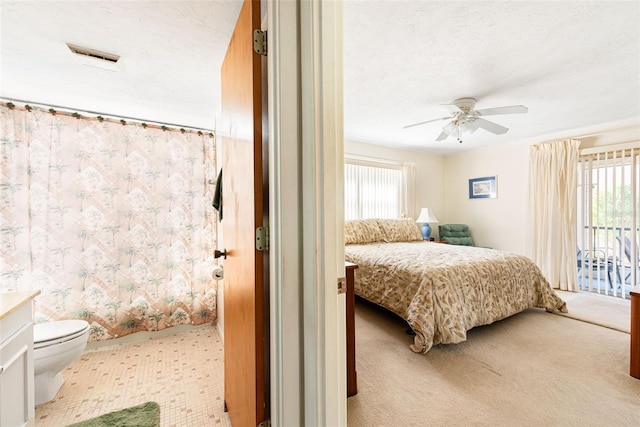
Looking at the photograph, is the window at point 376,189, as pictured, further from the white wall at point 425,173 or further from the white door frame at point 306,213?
the white door frame at point 306,213

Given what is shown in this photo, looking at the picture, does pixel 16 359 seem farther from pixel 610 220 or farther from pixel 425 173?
pixel 610 220

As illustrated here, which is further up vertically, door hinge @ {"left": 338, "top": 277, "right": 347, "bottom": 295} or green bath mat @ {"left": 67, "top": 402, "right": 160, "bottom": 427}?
door hinge @ {"left": 338, "top": 277, "right": 347, "bottom": 295}

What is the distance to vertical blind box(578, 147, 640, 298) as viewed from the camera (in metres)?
3.54

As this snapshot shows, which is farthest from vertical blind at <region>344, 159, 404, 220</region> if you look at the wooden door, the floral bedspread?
the wooden door

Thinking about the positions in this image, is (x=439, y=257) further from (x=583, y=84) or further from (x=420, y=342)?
(x=583, y=84)

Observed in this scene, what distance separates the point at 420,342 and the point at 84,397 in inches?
95.9

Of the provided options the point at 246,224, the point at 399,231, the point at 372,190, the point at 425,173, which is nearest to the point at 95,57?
the point at 246,224

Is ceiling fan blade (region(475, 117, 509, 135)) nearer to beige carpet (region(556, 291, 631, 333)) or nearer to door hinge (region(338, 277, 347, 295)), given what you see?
beige carpet (region(556, 291, 631, 333))

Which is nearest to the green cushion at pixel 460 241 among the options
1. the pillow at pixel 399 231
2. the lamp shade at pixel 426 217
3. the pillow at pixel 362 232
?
the lamp shade at pixel 426 217

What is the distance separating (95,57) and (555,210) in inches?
220

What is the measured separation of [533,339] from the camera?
2.44m

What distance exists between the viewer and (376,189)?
492 cm

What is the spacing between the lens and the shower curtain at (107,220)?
222 cm

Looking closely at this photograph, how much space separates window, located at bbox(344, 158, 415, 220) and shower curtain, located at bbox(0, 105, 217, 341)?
238cm
